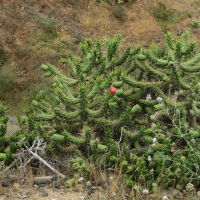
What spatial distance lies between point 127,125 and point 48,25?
6.87 m

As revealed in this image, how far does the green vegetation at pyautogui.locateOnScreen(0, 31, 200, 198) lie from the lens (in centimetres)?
292

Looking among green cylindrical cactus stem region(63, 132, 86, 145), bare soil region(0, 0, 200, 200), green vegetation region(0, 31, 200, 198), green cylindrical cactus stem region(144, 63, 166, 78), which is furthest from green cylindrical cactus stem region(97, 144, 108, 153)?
bare soil region(0, 0, 200, 200)

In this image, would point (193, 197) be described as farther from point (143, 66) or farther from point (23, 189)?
point (143, 66)

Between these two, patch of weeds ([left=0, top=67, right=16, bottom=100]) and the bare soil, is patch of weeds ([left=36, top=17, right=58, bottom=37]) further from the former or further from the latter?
patch of weeds ([left=0, top=67, right=16, bottom=100])

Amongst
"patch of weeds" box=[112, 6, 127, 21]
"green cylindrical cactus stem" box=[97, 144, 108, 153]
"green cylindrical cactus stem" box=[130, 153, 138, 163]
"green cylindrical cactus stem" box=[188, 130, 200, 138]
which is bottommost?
"green cylindrical cactus stem" box=[130, 153, 138, 163]

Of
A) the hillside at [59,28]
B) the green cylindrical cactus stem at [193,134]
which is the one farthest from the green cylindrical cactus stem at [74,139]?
the hillside at [59,28]

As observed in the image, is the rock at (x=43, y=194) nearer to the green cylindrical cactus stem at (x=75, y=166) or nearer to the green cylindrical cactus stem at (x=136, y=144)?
the green cylindrical cactus stem at (x=75, y=166)

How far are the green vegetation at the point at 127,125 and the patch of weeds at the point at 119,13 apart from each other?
6.21 meters

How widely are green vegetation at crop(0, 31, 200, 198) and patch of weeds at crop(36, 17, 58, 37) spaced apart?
195 inches

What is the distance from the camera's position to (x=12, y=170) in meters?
3.20

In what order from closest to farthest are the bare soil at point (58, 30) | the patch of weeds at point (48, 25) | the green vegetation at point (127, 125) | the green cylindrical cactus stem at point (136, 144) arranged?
the green vegetation at point (127, 125), the green cylindrical cactus stem at point (136, 144), the bare soil at point (58, 30), the patch of weeds at point (48, 25)

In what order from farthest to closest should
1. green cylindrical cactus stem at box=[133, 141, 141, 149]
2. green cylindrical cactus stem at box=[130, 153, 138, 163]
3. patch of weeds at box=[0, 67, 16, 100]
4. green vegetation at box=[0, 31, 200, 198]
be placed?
patch of weeds at box=[0, 67, 16, 100] < green cylindrical cactus stem at box=[133, 141, 141, 149] < green cylindrical cactus stem at box=[130, 153, 138, 163] < green vegetation at box=[0, 31, 200, 198]

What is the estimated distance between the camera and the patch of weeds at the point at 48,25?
929 cm

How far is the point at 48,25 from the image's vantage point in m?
9.41
